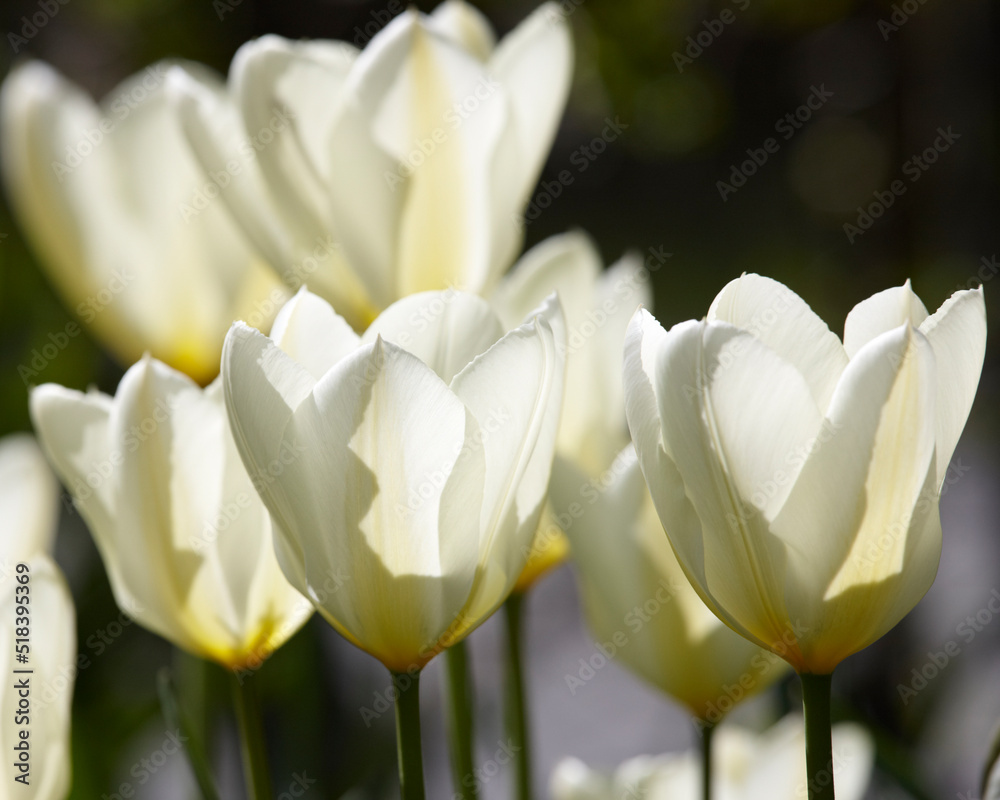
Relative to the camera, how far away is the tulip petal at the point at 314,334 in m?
0.27

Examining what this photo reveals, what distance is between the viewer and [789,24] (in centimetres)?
94

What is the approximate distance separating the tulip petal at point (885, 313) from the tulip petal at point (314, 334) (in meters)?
0.12

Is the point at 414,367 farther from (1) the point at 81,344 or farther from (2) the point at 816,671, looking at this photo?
(1) the point at 81,344

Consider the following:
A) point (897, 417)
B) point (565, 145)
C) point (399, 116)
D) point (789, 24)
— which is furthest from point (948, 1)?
point (565, 145)

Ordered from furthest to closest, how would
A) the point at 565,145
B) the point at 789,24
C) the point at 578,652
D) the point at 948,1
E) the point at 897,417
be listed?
the point at 565,145
the point at 578,652
the point at 789,24
the point at 948,1
the point at 897,417

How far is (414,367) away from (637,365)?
50 millimetres

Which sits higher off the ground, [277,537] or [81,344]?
[277,537]

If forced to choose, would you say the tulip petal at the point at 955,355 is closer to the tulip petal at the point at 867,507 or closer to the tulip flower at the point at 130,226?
the tulip petal at the point at 867,507

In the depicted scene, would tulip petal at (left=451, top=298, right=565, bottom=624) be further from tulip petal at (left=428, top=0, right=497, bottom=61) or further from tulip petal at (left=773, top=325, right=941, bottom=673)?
tulip petal at (left=428, top=0, right=497, bottom=61)

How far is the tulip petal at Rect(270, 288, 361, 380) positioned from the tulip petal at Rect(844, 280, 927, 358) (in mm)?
122

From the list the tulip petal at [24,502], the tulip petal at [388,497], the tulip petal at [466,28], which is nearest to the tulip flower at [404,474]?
the tulip petal at [388,497]

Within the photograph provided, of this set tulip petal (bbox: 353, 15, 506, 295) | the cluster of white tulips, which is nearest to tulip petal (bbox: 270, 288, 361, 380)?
the cluster of white tulips

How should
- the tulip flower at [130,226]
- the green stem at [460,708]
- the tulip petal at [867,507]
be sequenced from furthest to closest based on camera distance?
the tulip flower at [130,226] < the green stem at [460,708] < the tulip petal at [867,507]

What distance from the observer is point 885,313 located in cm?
23
